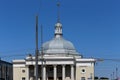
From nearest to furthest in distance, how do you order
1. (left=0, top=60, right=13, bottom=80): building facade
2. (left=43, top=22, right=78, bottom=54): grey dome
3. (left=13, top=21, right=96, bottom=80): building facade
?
(left=13, top=21, right=96, bottom=80): building facade < (left=43, top=22, right=78, bottom=54): grey dome < (left=0, top=60, right=13, bottom=80): building facade

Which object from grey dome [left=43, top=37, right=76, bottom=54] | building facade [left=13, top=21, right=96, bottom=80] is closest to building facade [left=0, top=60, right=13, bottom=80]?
building facade [left=13, top=21, right=96, bottom=80]

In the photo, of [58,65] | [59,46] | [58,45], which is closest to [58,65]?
[58,65]

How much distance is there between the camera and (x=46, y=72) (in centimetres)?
12394

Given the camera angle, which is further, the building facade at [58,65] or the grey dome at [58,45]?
the grey dome at [58,45]

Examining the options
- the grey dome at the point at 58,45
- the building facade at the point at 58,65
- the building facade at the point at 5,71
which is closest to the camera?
the building facade at the point at 58,65

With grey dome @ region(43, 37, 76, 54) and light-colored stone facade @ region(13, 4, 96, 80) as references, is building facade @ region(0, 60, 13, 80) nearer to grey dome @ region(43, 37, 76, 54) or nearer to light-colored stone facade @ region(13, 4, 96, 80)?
light-colored stone facade @ region(13, 4, 96, 80)

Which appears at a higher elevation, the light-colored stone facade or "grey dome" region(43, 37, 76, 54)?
"grey dome" region(43, 37, 76, 54)

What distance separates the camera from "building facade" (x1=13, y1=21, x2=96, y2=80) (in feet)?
397

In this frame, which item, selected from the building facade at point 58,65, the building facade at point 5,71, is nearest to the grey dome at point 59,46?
the building facade at point 58,65

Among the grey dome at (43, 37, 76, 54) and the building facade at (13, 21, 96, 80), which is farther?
the grey dome at (43, 37, 76, 54)

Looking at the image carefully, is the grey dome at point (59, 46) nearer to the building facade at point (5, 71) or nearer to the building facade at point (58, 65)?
the building facade at point (58, 65)

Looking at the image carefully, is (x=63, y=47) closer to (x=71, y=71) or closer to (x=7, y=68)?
(x=71, y=71)

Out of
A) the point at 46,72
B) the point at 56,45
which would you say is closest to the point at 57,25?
the point at 56,45

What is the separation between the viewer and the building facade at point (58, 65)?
4759 inches
